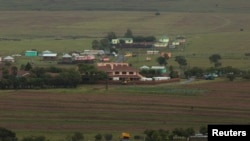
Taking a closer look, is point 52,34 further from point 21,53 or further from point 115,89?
point 115,89

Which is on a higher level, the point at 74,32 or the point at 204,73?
the point at 74,32

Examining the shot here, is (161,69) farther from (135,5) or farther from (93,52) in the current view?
(135,5)

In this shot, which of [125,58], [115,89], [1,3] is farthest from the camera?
[1,3]

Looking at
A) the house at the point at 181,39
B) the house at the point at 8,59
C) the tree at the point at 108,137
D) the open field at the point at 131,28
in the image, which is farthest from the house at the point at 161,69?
the tree at the point at 108,137

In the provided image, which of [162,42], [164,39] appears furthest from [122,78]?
[164,39]

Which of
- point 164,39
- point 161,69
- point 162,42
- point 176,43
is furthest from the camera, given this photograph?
point 164,39

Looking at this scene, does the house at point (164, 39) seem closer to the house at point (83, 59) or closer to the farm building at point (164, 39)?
the farm building at point (164, 39)

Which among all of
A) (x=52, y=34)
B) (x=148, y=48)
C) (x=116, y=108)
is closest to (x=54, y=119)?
(x=116, y=108)
